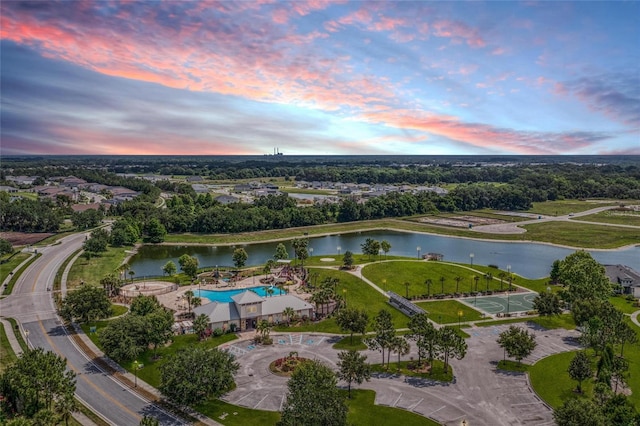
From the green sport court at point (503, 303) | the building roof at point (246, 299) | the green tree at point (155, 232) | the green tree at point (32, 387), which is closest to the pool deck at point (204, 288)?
the building roof at point (246, 299)

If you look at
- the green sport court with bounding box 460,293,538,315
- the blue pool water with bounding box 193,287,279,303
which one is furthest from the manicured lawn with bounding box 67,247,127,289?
the green sport court with bounding box 460,293,538,315

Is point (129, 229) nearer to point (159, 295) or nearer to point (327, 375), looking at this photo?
point (159, 295)

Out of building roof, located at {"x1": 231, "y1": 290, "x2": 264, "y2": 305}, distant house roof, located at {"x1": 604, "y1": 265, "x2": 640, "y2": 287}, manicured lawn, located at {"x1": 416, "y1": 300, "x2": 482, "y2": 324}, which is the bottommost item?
manicured lawn, located at {"x1": 416, "y1": 300, "x2": 482, "y2": 324}

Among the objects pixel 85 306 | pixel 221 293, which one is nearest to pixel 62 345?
pixel 85 306

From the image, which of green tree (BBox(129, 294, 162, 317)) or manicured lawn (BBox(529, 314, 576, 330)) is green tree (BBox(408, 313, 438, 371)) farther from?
green tree (BBox(129, 294, 162, 317))

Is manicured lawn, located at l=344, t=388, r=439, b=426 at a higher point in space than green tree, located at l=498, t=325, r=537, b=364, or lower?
lower

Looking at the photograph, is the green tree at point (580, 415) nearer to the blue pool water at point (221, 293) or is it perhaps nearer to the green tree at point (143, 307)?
the green tree at point (143, 307)
